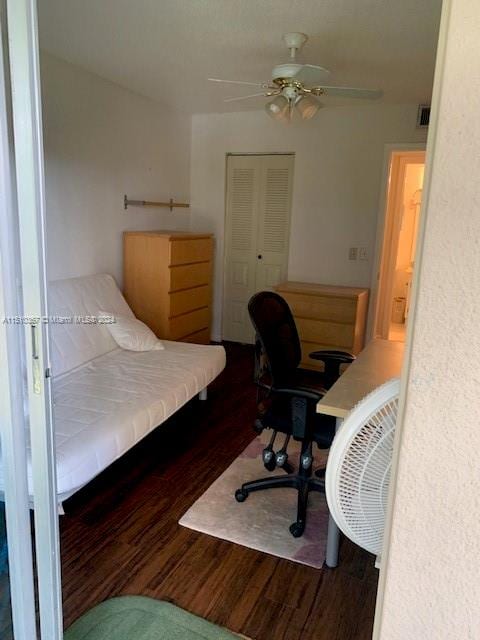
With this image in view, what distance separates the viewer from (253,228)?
16.3 ft

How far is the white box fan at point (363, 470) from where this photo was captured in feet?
3.62

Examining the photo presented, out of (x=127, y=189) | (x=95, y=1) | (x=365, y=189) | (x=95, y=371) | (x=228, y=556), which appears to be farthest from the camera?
(x=365, y=189)

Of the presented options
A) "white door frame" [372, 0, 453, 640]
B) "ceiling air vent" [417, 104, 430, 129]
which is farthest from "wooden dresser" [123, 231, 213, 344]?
"white door frame" [372, 0, 453, 640]

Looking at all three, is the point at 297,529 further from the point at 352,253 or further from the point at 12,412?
the point at 352,253

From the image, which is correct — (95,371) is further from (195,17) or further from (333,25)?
(333,25)

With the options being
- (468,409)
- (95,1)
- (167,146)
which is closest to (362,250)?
(167,146)

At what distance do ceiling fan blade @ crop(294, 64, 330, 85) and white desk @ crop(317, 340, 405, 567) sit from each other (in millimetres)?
1443

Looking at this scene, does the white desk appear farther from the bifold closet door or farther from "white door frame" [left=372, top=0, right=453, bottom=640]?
the bifold closet door

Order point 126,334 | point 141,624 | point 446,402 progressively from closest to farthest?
point 446,402, point 141,624, point 126,334

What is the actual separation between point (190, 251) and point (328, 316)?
1.35 meters

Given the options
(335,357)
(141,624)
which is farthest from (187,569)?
(335,357)

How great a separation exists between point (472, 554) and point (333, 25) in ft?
8.48

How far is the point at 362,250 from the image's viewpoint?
4.43 m

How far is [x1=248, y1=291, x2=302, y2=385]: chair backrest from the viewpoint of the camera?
222 cm
